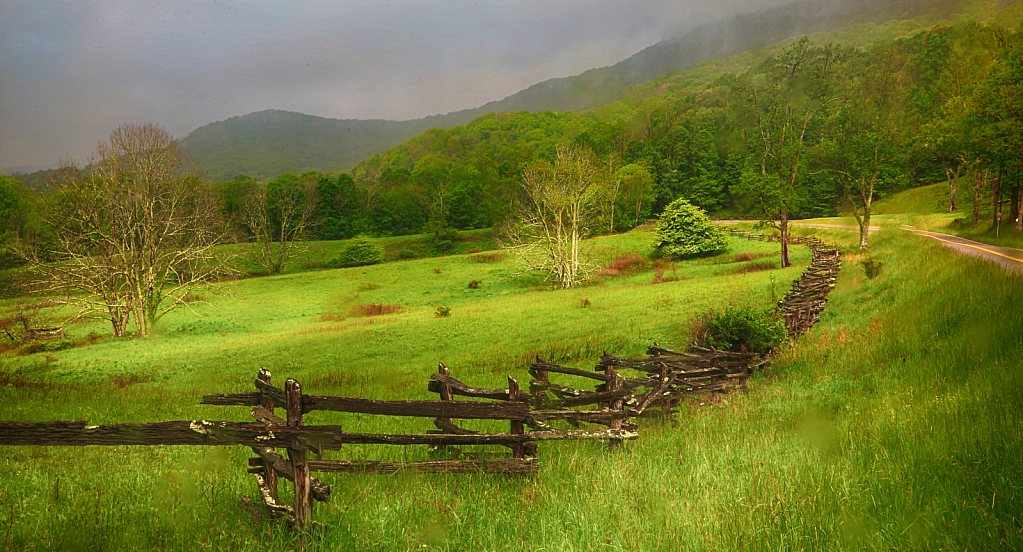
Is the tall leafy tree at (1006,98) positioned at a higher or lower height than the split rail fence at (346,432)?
higher

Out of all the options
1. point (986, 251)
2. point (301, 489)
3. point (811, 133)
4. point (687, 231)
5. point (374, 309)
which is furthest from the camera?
point (374, 309)

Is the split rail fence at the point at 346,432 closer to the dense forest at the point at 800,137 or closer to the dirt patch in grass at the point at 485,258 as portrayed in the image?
the dense forest at the point at 800,137

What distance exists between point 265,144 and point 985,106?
6067 cm

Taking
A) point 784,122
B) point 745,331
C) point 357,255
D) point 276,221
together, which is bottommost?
point 745,331

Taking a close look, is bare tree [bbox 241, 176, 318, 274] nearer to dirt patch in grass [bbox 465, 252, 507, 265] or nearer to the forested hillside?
dirt patch in grass [bbox 465, 252, 507, 265]

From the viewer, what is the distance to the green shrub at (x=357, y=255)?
4397cm

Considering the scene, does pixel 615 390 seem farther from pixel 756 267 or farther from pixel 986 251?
pixel 756 267

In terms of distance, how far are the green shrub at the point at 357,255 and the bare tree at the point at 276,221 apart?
11.7ft

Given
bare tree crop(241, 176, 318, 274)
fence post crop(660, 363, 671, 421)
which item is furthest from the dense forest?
bare tree crop(241, 176, 318, 274)

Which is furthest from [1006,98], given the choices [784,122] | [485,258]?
[485,258]

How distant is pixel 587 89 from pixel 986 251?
141 ft

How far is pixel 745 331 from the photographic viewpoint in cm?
1196

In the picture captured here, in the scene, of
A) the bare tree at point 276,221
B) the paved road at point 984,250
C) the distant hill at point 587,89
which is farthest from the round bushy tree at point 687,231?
the bare tree at point 276,221

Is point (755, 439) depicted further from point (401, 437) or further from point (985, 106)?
point (985, 106)
